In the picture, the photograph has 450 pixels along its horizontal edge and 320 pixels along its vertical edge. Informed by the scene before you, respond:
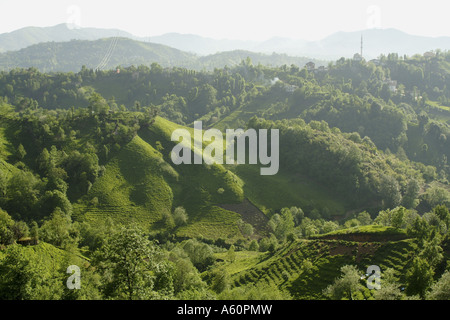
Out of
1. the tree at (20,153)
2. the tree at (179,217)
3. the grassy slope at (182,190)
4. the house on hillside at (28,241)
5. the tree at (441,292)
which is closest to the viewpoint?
the tree at (441,292)

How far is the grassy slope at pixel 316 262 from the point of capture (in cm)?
6212

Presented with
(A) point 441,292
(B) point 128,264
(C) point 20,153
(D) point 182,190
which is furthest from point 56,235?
(A) point 441,292

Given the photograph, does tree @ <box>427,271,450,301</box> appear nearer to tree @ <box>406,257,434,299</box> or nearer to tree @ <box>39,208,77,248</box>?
tree @ <box>406,257,434,299</box>

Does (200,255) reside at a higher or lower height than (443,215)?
lower

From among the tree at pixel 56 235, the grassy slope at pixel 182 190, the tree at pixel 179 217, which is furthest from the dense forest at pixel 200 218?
the grassy slope at pixel 182 190

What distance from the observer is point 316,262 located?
69125 mm

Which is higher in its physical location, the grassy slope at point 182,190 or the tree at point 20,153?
the tree at point 20,153

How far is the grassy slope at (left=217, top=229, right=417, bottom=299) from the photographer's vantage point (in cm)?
6212

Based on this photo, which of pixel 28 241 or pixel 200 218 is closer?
pixel 28 241

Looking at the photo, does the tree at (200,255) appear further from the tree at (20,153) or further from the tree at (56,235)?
the tree at (20,153)

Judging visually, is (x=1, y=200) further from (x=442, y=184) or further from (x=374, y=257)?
(x=442, y=184)

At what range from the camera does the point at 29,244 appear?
195 ft

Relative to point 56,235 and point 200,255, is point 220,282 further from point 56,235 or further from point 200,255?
point 56,235
